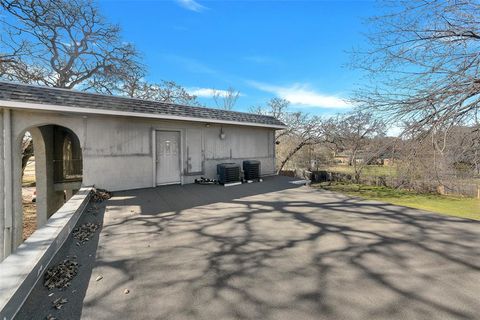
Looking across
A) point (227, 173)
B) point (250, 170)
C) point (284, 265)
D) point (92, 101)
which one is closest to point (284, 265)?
point (284, 265)

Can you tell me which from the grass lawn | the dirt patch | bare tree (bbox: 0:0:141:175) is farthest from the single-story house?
the grass lawn

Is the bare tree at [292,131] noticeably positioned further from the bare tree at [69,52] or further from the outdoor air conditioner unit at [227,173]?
the bare tree at [69,52]

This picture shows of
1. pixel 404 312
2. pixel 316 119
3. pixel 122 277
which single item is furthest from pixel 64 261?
pixel 316 119

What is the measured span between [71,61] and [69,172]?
8.62 m

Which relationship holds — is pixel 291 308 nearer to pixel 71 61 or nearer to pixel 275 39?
pixel 275 39

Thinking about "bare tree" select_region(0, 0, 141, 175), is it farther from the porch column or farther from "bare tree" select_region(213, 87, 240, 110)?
"bare tree" select_region(213, 87, 240, 110)

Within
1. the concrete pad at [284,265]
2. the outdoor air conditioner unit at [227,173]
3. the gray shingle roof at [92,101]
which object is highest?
the gray shingle roof at [92,101]

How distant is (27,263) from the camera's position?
6.73 ft

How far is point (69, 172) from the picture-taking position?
31.2 feet

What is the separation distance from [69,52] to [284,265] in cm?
1767

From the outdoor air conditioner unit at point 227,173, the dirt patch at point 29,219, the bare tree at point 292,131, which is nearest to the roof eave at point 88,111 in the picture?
the outdoor air conditioner unit at point 227,173

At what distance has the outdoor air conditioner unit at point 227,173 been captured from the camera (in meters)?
8.17

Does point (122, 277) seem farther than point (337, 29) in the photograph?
No

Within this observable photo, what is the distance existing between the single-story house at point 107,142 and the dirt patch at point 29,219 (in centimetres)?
157
